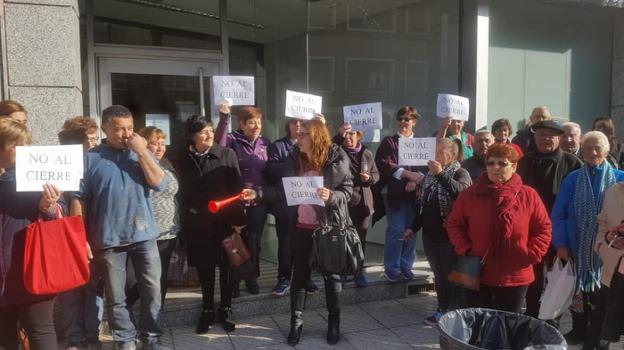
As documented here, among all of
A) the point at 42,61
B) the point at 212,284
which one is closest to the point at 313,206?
the point at 212,284

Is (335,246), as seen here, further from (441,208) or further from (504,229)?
(504,229)

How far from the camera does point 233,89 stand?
5.25 metres

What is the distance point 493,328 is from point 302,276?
175 centimetres

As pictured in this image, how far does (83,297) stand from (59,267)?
1.00m

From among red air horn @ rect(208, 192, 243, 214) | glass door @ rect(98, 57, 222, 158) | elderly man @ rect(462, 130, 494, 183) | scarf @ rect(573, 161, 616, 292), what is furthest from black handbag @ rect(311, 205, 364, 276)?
glass door @ rect(98, 57, 222, 158)

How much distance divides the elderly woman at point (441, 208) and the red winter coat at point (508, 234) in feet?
2.27

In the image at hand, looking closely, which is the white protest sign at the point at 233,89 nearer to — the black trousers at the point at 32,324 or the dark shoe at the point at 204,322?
the dark shoe at the point at 204,322

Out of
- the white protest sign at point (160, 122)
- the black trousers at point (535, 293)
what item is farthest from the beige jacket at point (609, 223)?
the white protest sign at point (160, 122)

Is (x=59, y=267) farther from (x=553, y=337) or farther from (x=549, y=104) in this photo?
(x=549, y=104)

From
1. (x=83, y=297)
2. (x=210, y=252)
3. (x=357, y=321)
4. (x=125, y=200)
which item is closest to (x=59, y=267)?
(x=125, y=200)

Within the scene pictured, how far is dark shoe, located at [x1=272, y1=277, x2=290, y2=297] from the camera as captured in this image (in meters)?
5.25

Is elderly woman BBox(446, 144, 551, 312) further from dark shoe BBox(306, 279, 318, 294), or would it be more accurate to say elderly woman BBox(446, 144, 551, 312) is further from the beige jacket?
dark shoe BBox(306, 279, 318, 294)

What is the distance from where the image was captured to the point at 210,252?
4570 mm

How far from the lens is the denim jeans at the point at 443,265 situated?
186 inches
